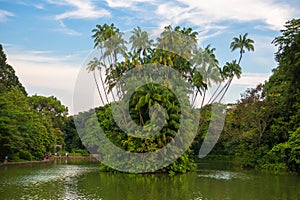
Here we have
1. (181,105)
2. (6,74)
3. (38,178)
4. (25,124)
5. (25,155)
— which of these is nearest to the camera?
(38,178)

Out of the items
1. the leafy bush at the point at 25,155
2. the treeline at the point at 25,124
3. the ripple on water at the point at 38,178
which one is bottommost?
the ripple on water at the point at 38,178

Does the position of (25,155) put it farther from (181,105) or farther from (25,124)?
(181,105)

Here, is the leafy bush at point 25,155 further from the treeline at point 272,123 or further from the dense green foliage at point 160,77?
the treeline at point 272,123

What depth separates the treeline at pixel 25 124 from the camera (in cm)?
3366

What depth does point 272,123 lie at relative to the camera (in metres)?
35.4

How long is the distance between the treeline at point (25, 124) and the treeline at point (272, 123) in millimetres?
20190

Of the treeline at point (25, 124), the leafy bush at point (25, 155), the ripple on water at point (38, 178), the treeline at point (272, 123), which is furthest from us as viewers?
the leafy bush at point (25, 155)

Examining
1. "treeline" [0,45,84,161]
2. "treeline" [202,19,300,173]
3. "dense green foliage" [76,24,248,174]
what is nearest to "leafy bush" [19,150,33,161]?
"treeline" [0,45,84,161]

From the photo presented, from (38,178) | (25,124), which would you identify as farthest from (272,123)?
(25,124)

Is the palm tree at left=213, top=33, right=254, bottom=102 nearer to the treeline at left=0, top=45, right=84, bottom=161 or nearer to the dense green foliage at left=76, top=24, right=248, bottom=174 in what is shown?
the dense green foliage at left=76, top=24, right=248, bottom=174

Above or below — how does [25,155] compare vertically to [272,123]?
below

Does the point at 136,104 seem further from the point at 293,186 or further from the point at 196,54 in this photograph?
the point at 293,186

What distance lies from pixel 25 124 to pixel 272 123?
22.7 meters

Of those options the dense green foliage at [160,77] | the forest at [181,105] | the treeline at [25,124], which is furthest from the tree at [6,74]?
the dense green foliage at [160,77]
